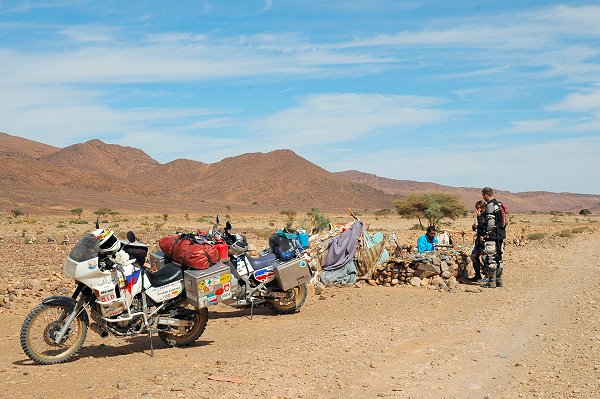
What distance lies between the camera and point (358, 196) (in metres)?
114

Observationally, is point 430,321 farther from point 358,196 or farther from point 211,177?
point 211,177

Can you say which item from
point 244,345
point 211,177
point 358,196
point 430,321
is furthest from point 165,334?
point 211,177

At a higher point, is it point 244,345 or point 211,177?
point 211,177

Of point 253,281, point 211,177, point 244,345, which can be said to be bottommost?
point 244,345

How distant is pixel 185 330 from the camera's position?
26.3 ft

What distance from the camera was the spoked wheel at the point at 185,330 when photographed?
Result: 26.1ft

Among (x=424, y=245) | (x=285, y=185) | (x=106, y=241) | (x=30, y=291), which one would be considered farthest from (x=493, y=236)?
(x=285, y=185)

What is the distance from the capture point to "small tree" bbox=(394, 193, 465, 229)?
3650cm

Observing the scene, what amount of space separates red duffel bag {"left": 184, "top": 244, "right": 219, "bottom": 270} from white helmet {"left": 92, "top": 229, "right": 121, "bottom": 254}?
1.01 m

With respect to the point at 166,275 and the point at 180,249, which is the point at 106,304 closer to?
the point at 166,275

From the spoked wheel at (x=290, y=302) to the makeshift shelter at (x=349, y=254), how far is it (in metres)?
2.76

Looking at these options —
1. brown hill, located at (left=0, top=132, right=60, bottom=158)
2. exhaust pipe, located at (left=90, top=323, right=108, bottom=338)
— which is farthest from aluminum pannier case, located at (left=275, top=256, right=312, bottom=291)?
brown hill, located at (left=0, top=132, right=60, bottom=158)

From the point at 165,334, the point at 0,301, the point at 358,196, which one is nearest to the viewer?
the point at 165,334

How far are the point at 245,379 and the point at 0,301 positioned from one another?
6304 millimetres
